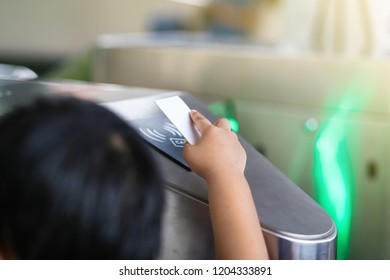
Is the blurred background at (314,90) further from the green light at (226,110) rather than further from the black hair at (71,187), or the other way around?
the black hair at (71,187)

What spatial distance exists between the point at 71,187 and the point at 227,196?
0.18 meters

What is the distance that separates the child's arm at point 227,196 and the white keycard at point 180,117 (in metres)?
0.01

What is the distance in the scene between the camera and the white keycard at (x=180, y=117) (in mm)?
565

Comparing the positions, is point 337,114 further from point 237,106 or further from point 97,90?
point 97,90

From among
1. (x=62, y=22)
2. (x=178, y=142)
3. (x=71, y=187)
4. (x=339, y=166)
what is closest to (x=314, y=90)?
(x=339, y=166)

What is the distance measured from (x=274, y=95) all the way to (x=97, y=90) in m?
0.35

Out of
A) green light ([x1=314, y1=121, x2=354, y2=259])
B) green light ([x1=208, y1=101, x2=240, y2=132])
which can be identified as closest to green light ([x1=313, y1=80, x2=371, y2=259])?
green light ([x1=314, y1=121, x2=354, y2=259])

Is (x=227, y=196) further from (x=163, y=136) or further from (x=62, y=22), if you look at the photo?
(x=62, y=22)

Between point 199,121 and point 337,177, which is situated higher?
point 199,121

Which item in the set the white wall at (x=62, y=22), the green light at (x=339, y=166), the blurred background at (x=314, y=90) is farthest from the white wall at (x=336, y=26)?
the white wall at (x=62, y=22)

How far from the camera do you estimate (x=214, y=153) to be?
0.53 meters

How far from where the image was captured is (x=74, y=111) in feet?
1.33

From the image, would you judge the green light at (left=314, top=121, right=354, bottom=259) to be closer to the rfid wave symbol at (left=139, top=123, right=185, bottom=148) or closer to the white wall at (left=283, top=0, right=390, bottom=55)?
the white wall at (left=283, top=0, right=390, bottom=55)
